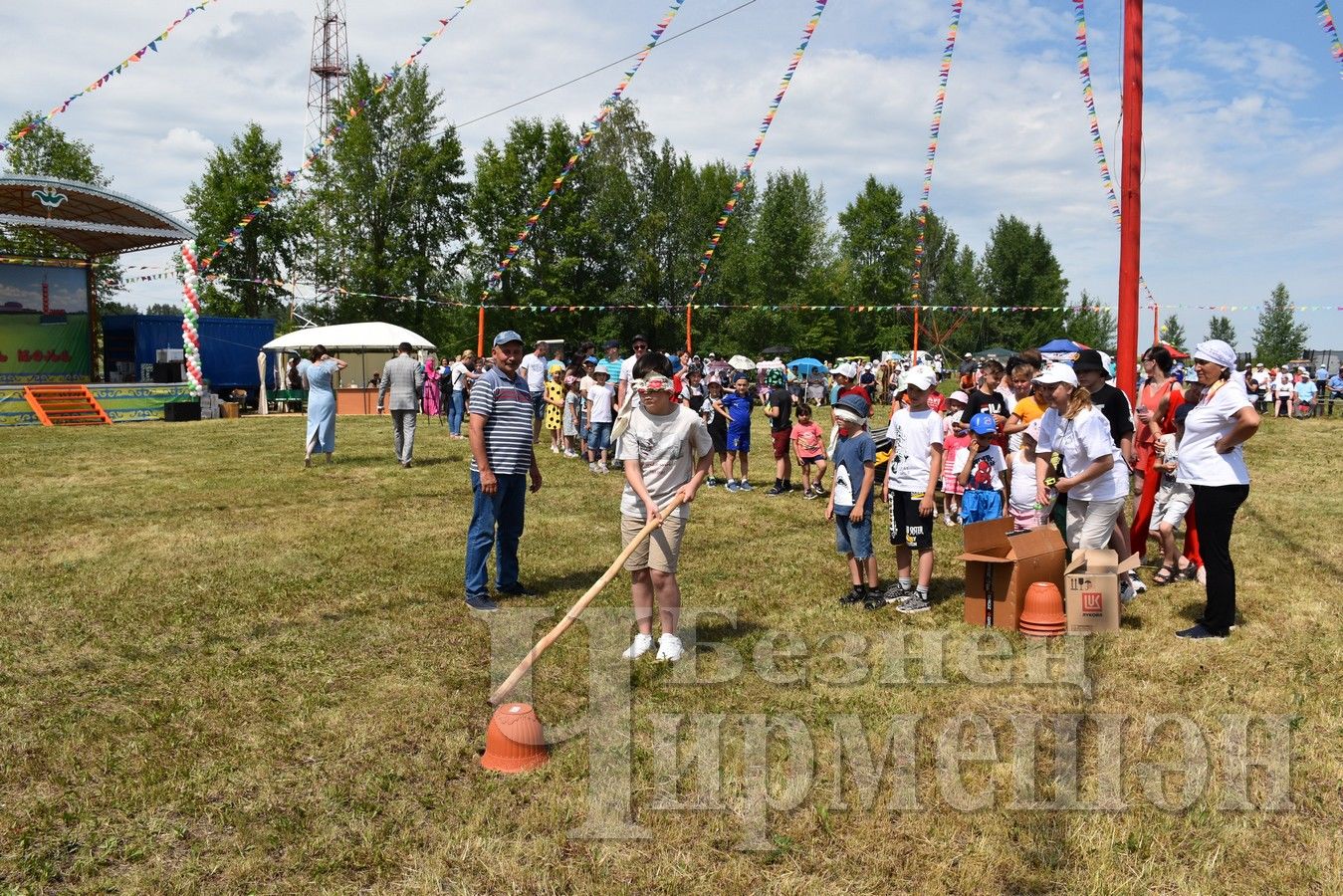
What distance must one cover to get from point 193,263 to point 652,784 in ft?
92.5

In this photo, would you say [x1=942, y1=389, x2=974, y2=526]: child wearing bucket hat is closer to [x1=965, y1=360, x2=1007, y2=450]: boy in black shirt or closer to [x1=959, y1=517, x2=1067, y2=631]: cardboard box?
[x1=965, y1=360, x2=1007, y2=450]: boy in black shirt

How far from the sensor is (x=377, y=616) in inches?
269

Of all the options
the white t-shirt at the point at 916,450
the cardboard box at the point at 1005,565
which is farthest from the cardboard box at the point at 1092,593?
the white t-shirt at the point at 916,450

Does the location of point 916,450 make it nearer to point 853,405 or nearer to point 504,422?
point 853,405

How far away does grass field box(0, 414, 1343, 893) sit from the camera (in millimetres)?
3635

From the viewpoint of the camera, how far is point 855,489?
6965mm

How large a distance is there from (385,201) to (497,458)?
41.7 meters

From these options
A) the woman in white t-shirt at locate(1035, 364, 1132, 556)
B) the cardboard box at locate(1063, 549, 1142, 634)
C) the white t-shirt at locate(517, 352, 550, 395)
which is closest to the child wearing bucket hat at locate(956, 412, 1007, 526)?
the woman in white t-shirt at locate(1035, 364, 1132, 556)

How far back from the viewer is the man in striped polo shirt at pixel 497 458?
22.9ft

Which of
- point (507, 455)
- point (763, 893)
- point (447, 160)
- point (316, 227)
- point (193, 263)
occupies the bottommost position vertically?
point (763, 893)

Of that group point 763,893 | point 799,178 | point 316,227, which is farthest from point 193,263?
point 799,178

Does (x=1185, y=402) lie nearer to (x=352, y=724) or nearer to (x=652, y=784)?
(x=652, y=784)

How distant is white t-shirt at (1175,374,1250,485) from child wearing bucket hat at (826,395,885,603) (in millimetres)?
2028

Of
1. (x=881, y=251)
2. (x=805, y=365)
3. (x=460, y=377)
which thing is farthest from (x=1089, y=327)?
(x=460, y=377)
